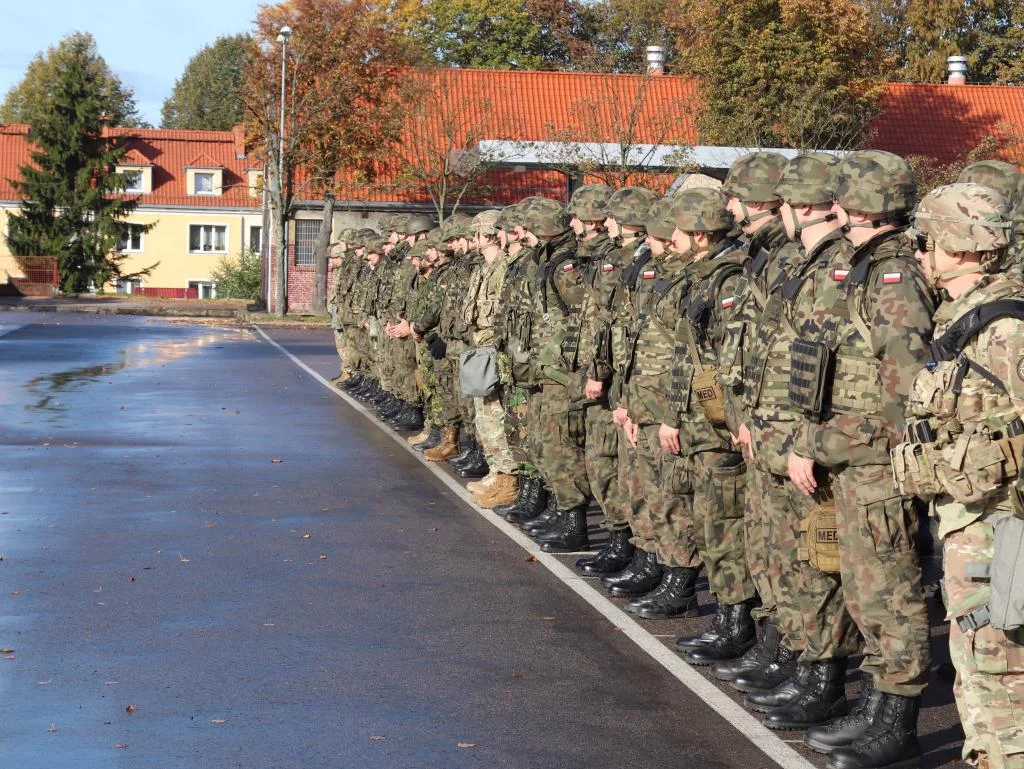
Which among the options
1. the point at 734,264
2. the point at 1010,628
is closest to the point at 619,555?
the point at 734,264

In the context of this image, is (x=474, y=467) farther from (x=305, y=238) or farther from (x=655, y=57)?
(x=655, y=57)

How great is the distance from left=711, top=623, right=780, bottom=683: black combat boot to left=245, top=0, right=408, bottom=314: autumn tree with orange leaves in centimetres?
4537

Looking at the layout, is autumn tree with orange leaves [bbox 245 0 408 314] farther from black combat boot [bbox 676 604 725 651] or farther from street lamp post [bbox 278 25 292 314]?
black combat boot [bbox 676 604 725 651]

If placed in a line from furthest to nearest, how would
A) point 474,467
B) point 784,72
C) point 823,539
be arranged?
point 784,72 → point 474,467 → point 823,539

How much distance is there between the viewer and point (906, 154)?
176 feet

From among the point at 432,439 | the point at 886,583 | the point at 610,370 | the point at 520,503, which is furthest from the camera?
the point at 432,439

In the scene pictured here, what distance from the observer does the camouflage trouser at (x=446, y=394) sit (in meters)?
14.5

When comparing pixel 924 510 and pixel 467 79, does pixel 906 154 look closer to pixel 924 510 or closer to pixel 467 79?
pixel 467 79

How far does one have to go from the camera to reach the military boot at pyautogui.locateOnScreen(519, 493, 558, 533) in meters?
10.9

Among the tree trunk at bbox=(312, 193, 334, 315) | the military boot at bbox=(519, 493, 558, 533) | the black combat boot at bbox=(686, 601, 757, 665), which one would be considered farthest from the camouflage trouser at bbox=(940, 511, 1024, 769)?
the tree trunk at bbox=(312, 193, 334, 315)

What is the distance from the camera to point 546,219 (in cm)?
1087

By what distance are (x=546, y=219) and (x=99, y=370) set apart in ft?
52.3

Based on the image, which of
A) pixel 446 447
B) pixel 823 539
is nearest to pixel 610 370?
pixel 823 539

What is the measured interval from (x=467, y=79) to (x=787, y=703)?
173 ft
